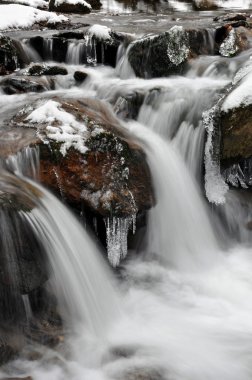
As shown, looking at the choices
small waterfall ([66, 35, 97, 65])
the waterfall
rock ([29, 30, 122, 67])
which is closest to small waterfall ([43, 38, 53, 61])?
rock ([29, 30, 122, 67])

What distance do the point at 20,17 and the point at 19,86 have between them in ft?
22.5

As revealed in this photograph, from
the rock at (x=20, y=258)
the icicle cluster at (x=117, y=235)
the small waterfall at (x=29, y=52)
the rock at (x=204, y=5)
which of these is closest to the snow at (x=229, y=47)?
the small waterfall at (x=29, y=52)

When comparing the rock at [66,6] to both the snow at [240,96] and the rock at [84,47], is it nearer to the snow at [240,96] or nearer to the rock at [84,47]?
the rock at [84,47]

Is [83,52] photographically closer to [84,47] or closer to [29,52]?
[84,47]

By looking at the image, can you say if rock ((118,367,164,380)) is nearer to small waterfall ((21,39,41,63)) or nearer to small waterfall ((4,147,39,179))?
small waterfall ((4,147,39,179))

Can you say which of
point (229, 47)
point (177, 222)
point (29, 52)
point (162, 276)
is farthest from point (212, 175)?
point (29, 52)

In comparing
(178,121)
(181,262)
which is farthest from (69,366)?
(178,121)

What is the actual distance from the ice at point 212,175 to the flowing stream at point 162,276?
105mm

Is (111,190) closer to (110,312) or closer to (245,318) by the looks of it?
(110,312)

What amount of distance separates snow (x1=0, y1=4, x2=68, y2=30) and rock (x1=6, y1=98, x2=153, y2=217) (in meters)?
8.81

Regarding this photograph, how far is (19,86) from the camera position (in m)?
7.45

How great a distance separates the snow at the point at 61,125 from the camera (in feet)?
15.8

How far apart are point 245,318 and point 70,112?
10.7 ft

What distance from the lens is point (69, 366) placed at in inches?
136
